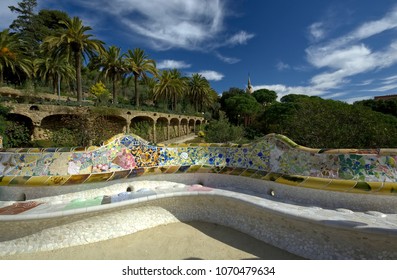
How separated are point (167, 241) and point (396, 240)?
11.2 ft

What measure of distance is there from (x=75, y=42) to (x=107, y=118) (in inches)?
299

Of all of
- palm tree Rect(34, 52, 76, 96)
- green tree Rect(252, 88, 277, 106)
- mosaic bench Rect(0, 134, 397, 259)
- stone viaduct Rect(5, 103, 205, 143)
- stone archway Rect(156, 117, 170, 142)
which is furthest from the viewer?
green tree Rect(252, 88, 277, 106)

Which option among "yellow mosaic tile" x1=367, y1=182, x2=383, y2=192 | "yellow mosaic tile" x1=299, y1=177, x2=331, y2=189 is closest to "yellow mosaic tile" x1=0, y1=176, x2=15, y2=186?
"yellow mosaic tile" x1=299, y1=177, x2=331, y2=189

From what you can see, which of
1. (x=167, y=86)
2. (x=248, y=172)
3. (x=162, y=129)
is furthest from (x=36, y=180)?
(x=167, y=86)

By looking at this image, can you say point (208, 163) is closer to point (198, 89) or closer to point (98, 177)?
point (98, 177)

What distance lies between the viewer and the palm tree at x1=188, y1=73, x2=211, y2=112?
37.7 metres

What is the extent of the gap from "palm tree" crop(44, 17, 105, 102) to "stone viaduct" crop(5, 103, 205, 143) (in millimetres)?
2709

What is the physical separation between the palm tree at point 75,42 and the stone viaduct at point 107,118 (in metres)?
2.71

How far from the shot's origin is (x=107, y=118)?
70.1 feet

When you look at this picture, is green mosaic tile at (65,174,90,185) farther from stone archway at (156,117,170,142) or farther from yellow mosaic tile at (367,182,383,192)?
stone archway at (156,117,170,142)

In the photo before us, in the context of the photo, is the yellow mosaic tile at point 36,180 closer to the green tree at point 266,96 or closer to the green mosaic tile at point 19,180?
the green mosaic tile at point 19,180

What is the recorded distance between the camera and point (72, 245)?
356cm
